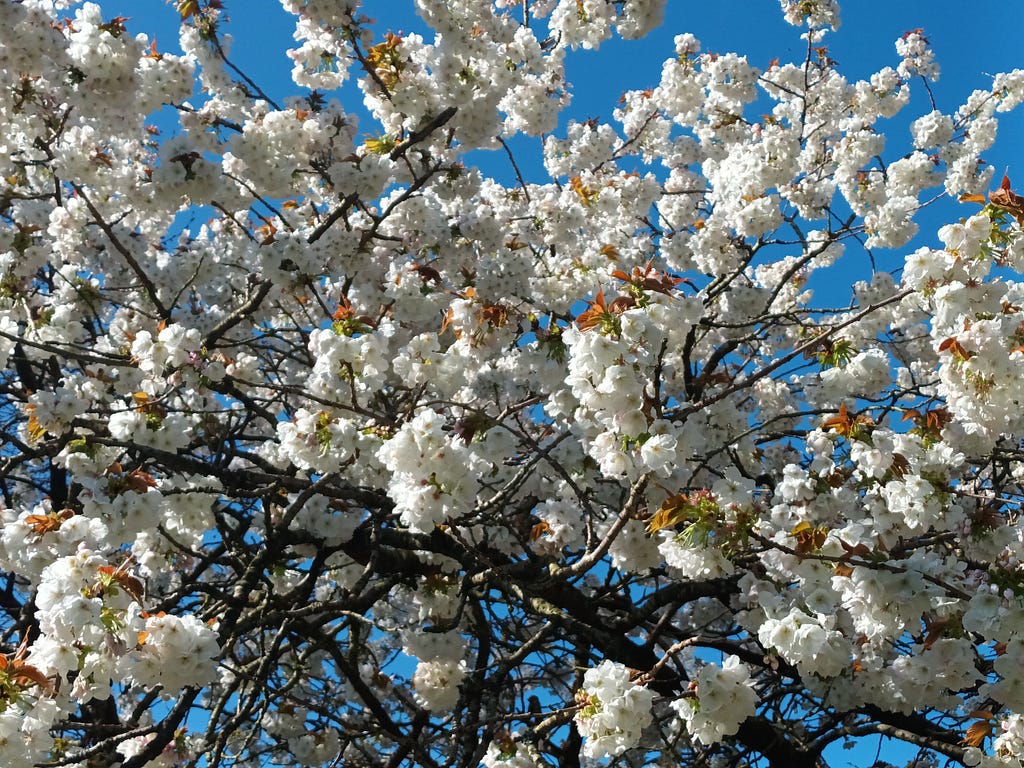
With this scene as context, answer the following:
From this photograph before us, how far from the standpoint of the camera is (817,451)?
4.32m

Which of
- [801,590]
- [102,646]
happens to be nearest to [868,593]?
[801,590]

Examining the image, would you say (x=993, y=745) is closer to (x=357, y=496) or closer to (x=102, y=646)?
(x=357, y=496)

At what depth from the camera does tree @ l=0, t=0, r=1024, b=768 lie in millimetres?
3045

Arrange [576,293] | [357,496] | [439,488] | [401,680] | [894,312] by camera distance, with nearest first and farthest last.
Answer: [439,488], [357,496], [576,293], [401,680], [894,312]

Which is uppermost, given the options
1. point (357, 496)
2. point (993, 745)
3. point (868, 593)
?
point (357, 496)

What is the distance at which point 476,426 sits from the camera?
3.48 meters

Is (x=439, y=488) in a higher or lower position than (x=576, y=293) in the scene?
lower

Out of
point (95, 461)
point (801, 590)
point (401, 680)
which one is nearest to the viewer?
point (801, 590)

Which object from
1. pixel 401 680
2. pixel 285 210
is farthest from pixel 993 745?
pixel 285 210

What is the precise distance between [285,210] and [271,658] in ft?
11.3

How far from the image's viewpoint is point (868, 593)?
3150mm

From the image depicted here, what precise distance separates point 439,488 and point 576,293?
8.58ft

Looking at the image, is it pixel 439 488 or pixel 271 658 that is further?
pixel 271 658

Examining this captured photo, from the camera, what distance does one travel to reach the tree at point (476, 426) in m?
3.04
